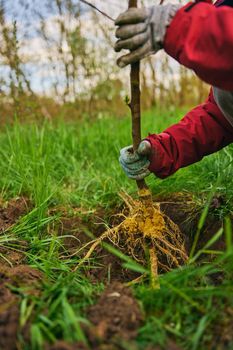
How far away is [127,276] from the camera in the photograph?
187cm

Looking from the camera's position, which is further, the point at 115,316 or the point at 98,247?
the point at 98,247

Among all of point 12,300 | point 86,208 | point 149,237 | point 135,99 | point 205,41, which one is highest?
point 205,41

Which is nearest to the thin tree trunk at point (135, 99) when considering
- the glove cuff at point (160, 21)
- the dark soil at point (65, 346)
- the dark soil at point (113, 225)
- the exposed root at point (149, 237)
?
the glove cuff at point (160, 21)

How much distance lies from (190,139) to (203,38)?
26.1 inches

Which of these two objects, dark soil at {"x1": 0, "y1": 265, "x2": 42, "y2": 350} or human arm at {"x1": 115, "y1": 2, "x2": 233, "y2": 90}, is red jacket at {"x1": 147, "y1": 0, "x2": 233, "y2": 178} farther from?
dark soil at {"x1": 0, "y1": 265, "x2": 42, "y2": 350}

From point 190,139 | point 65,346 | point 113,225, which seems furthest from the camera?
point 113,225

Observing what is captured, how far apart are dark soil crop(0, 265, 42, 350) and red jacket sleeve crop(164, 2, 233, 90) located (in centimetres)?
84

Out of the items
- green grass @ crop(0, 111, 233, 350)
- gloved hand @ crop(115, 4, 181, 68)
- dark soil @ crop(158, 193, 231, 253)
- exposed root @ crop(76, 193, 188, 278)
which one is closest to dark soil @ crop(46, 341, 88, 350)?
green grass @ crop(0, 111, 233, 350)

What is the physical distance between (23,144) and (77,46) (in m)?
1.65

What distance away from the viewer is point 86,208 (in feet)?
7.97

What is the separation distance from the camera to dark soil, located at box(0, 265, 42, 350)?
3.63 ft

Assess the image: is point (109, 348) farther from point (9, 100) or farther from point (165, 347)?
point (9, 100)

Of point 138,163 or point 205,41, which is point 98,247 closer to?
point 138,163

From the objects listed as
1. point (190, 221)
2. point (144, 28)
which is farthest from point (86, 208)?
point (144, 28)
